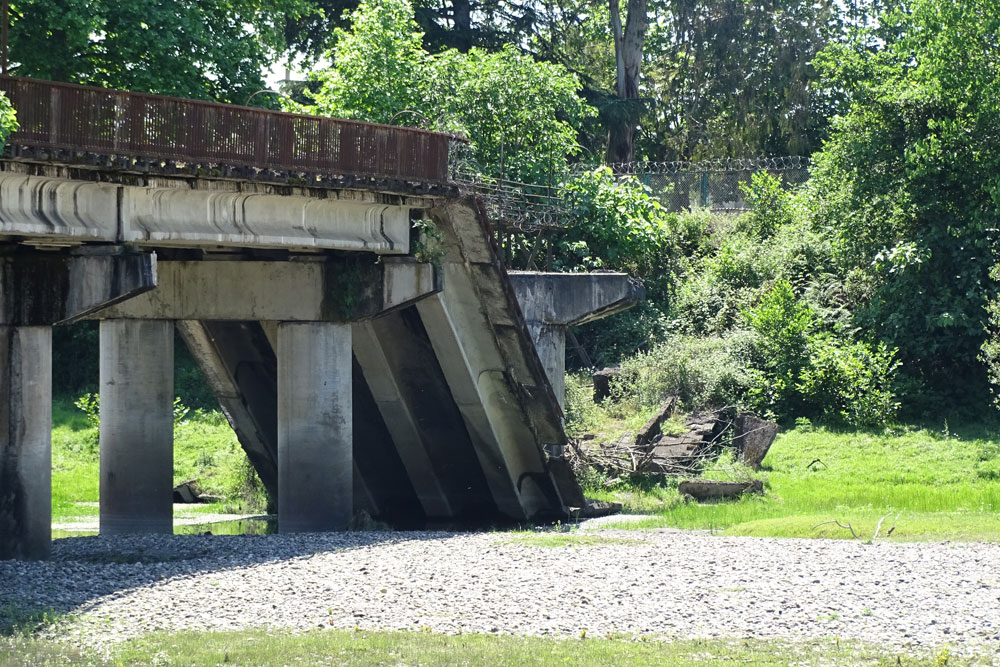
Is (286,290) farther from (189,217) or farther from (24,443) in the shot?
(24,443)

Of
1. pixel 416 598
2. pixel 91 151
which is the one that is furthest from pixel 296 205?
pixel 416 598

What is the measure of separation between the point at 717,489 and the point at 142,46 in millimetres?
16945

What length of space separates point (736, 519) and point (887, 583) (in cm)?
921

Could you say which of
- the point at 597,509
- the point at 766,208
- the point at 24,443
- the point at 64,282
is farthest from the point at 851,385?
the point at 24,443

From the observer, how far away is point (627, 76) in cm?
6088

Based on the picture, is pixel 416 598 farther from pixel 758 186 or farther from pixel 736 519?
pixel 758 186

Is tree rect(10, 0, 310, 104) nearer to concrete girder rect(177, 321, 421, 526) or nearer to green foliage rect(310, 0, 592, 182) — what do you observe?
green foliage rect(310, 0, 592, 182)

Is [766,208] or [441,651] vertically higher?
[766,208]

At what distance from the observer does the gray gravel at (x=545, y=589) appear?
16.7 m

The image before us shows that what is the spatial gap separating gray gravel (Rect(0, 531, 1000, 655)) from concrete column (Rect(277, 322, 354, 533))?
408 cm

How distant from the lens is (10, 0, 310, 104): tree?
33.2m

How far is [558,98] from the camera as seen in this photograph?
46469 millimetres

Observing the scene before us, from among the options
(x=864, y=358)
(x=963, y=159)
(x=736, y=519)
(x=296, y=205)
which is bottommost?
(x=736, y=519)

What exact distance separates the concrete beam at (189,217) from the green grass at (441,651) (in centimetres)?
774
